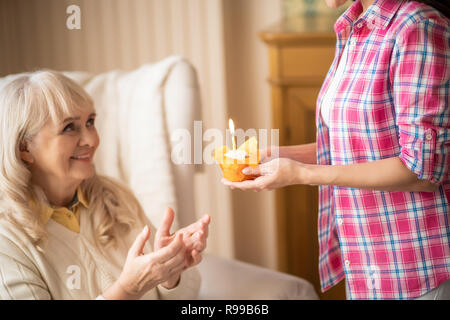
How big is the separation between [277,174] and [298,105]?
50cm

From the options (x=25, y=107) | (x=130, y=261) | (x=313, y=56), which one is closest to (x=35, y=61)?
(x=25, y=107)

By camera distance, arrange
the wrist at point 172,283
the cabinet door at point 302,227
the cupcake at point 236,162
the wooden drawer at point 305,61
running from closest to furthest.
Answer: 1. the cupcake at point 236,162
2. the wrist at point 172,283
3. the wooden drawer at point 305,61
4. the cabinet door at point 302,227

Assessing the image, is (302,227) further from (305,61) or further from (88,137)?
(88,137)

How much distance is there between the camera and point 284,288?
1377mm

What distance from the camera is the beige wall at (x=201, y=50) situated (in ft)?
3.81

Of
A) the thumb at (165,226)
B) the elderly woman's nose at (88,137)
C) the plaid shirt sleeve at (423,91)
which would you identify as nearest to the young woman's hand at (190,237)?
the thumb at (165,226)

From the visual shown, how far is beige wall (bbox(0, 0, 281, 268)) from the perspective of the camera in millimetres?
1162

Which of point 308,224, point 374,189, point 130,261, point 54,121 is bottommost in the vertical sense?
point 308,224

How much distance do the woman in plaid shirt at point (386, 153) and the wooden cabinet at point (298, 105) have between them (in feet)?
0.80

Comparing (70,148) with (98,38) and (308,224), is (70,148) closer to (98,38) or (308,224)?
(98,38)

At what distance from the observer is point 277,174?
93 cm

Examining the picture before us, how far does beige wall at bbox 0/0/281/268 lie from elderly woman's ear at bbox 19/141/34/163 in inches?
6.8

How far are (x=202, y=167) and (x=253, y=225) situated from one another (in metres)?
0.34

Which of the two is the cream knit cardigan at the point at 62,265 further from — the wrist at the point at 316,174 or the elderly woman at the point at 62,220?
the wrist at the point at 316,174
